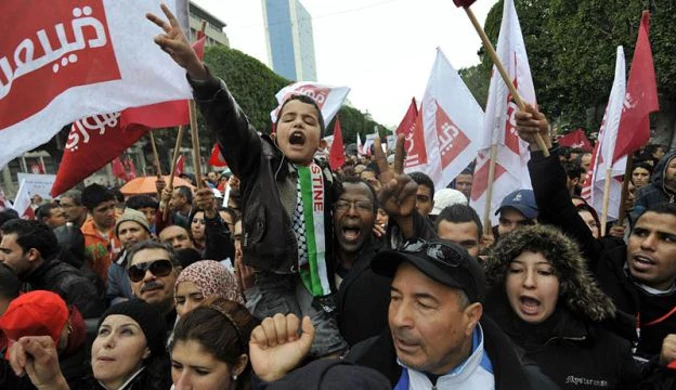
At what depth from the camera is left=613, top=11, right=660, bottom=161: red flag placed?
14.1 ft

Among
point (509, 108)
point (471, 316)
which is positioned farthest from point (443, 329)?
point (509, 108)

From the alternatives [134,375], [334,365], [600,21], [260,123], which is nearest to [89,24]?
[134,375]

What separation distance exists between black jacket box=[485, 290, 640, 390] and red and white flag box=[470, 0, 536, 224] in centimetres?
208

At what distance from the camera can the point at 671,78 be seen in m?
16.9

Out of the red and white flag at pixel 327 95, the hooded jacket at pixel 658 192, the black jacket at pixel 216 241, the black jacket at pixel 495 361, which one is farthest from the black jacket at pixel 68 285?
the hooded jacket at pixel 658 192

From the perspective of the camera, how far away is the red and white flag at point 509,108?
169 inches

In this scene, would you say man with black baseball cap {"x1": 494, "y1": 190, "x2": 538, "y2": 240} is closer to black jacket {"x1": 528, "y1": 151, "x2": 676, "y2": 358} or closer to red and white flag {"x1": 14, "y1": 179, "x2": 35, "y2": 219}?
black jacket {"x1": 528, "y1": 151, "x2": 676, "y2": 358}

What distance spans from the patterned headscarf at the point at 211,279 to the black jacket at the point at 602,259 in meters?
1.68

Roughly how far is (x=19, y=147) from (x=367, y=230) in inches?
75.5

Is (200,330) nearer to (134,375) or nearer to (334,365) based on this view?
(134,375)

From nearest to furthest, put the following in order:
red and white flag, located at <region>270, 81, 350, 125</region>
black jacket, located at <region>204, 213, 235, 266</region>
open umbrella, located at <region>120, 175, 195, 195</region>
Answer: black jacket, located at <region>204, 213, 235, 266</region> < red and white flag, located at <region>270, 81, 350, 125</region> < open umbrella, located at <region>120, 175, 195, 195</region>

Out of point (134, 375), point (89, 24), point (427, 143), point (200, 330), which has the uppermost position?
point (89, 24)

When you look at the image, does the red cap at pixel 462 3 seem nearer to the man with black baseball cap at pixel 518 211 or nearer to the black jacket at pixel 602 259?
the black jacket at pixel 602 259

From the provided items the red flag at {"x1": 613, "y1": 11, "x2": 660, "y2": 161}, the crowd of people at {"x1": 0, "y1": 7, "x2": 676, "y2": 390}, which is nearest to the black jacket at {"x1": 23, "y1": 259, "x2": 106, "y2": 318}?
the crowd of people at {"x1": 0, "y1": 7, "x2": 676, "y2": 390}
